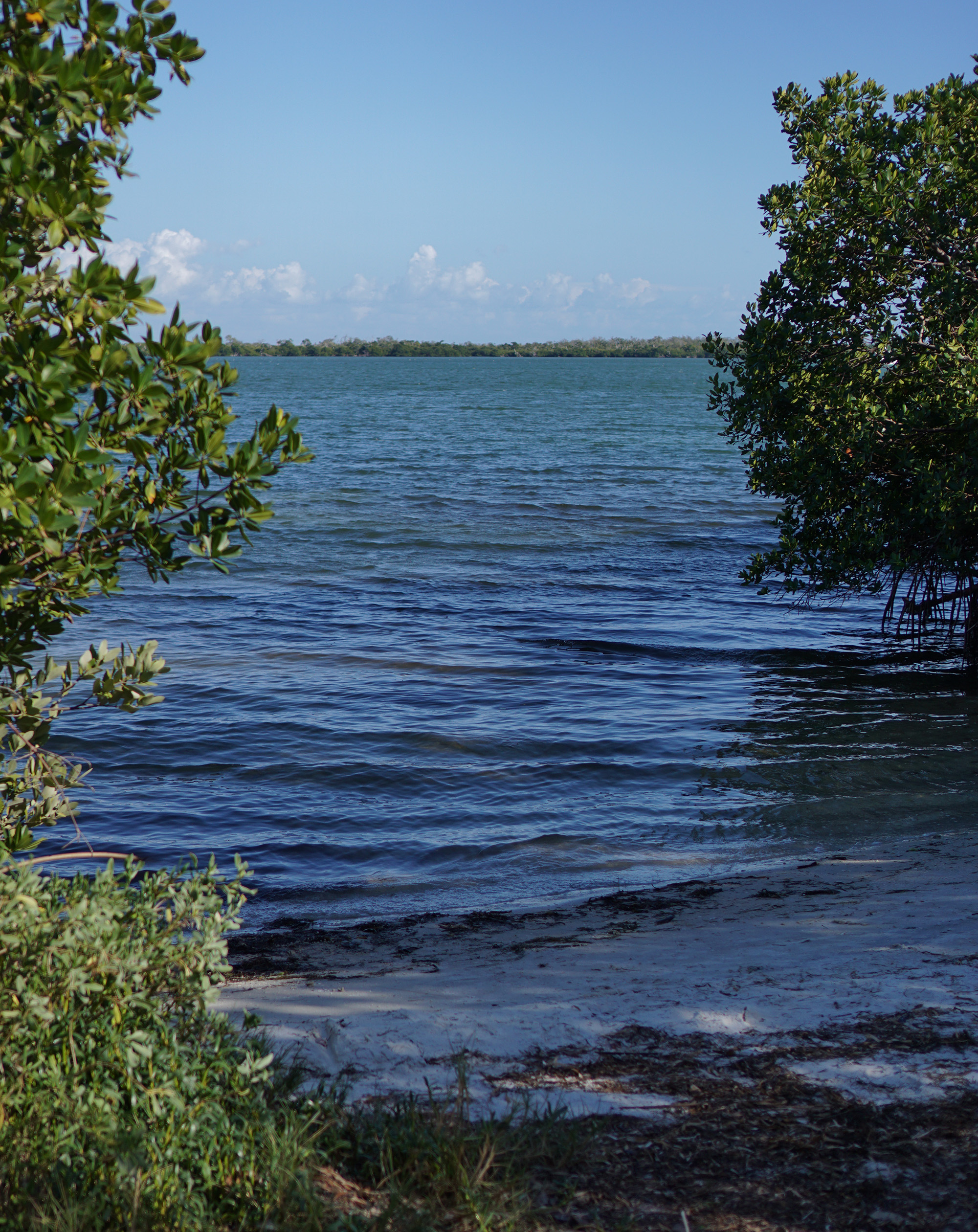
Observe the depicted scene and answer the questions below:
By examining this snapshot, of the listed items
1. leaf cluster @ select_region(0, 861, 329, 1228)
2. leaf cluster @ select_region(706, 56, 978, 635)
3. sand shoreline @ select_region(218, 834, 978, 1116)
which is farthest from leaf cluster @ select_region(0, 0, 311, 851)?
leaf cluster @ select_region(706, 56, 978, 635)

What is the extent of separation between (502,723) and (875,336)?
654cm

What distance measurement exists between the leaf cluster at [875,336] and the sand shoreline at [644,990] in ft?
19.9

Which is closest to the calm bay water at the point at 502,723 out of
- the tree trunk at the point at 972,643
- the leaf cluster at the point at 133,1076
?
the tree trunk at the point at 972,643

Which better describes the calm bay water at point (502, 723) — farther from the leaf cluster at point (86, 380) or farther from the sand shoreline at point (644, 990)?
the leaf cluster at point (86, 380)

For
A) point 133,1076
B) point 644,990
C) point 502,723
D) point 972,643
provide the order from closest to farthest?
point 133,1076
point 644,990
point 502,723
point 972,643

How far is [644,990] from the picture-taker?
16.5 ft

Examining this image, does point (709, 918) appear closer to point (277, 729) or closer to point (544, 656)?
point (277, 729)

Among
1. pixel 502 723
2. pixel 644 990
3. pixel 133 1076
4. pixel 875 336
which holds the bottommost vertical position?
pixel 502 723

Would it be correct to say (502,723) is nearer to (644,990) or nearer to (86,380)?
(644,990)

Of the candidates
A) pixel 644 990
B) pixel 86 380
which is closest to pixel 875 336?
pixel 644 990

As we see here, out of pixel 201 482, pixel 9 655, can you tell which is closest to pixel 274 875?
pixel 9 655

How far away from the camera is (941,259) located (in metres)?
12.3

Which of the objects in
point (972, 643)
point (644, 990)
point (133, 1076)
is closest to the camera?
point (133, 1076)

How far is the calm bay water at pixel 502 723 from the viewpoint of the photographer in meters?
8.85
